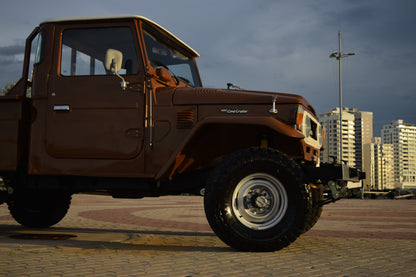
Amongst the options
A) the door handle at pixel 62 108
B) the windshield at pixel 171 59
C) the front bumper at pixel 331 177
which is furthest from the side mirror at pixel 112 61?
the front bumper at pixel 331 177

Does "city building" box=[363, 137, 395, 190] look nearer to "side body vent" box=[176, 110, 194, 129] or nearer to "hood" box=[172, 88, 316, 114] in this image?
"hood" box=[172, 88, 316, 114]

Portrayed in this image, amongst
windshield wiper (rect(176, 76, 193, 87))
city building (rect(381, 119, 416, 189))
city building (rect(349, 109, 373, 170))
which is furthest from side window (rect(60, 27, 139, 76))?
city building (rect(381, 119, 416, 189))

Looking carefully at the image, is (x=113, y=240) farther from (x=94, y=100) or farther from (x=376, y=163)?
(x=376, y=163)

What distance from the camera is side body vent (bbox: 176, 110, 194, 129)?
489 cm

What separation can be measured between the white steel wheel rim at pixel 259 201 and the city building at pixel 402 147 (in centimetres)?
17001

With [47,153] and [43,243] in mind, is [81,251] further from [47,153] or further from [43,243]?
[47,153]

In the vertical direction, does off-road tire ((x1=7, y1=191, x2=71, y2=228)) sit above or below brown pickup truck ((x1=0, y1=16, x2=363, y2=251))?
below

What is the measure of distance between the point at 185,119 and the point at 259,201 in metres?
1.24

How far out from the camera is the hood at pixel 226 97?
4750mm

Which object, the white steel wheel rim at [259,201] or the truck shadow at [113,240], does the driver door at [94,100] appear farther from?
the white steel wheel rim at [259,201]

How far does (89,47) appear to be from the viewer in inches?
216

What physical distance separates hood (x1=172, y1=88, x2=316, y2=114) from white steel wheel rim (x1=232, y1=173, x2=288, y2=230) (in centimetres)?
83

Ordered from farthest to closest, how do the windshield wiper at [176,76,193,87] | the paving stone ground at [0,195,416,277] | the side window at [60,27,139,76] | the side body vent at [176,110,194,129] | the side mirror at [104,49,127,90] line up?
the windshield wiper at [176,76,193,87]
the side window at [60,27,139,76]
the side mirror at [104,49,127,90]
the side body vent at [176,110,194,129]
the paving stone ground at [0,195,416,277]

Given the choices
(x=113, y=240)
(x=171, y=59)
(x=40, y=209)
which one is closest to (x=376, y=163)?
(x=40, y=209)
